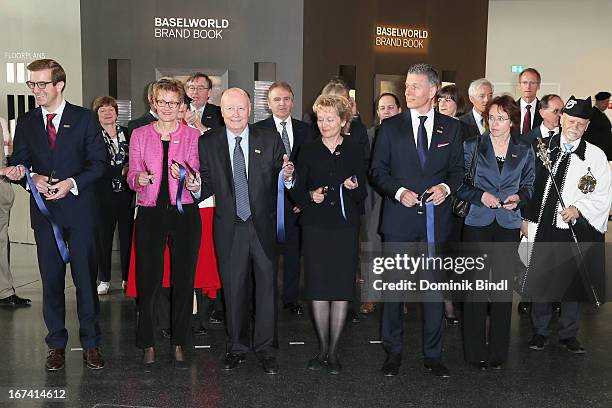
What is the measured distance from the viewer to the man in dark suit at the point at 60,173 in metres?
4.39

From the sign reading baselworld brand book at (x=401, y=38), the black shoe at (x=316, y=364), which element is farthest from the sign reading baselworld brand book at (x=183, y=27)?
the black shoe at (x=316, y=364)

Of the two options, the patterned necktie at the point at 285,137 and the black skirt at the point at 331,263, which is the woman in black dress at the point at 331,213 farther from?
the patterned necktie at the point at 285,137

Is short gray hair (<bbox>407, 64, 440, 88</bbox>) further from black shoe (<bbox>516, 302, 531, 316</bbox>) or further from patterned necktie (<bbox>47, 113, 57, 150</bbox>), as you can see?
black shoe (<bbox>516, 302, 531, 316</bbox>)

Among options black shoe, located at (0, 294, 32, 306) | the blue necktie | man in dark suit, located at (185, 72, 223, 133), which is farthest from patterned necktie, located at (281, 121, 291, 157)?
black shoe, located at (0, 294, 32, 306)

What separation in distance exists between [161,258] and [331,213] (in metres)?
1.09

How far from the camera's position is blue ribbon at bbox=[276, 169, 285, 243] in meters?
4.50

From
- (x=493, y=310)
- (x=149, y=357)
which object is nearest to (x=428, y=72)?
(x=493, y=310)

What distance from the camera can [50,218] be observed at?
14.4ft

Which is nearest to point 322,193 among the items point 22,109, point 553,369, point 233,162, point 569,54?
point 233,162

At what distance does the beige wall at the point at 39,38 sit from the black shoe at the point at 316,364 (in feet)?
18.7

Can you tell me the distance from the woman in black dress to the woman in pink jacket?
27.3 inches

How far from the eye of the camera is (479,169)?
15.1 feet

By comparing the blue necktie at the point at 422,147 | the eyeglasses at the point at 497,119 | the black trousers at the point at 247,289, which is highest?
the eyeglasses at the point at 497,119

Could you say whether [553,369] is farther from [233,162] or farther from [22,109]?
[22,109]
